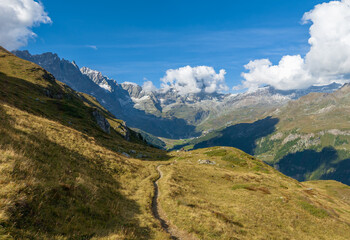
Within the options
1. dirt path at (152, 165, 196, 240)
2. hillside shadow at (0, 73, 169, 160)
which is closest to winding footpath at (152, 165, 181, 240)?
dirt path at (152, 165, 196, 240)

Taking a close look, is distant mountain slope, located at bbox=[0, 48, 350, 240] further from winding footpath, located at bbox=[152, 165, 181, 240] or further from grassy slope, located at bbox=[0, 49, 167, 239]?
winding footpath, located at bbox=[152, 165, 181, 240]

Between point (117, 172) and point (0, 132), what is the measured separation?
15.2 metres

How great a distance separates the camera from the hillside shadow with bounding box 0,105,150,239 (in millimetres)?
9039

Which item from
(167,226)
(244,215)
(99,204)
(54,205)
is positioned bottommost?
(244,215)

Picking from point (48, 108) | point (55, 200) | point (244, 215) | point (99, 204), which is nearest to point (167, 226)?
point (99, 204)

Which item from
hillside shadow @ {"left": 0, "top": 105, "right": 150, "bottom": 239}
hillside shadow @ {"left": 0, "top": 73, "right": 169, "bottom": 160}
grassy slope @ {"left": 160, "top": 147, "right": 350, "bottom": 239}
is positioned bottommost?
grassy slope @ {"left": 160, "top": 147, "right": 350, "bottom": 239}

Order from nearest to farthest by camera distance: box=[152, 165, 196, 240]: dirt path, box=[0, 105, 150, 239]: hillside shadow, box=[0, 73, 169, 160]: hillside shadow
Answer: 1. box=[0, 105, 150, 239]: hillside shadow
2. box=[152, 165, 196, 240]: dirt path
3. box=[0, 73, 169, 160]: hillside shadow

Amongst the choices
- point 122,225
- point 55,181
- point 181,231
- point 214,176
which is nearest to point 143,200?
point 181,231

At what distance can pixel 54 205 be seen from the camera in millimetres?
11453

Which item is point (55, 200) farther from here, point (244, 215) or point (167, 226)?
point (244, 215)

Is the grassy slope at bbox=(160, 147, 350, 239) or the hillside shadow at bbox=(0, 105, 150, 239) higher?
the hillside shadow at bbox=(0, 105, 150, 239)

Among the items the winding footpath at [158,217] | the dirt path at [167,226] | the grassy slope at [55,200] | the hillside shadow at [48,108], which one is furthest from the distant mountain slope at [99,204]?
the hillside shadow at [48,108]

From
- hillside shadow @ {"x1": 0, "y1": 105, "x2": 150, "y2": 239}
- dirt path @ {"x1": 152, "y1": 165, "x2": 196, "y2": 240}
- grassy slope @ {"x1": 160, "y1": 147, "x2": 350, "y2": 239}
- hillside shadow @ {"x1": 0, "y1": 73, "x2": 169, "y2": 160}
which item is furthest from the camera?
hillside shadow @ {"x1": 0, "y1": 73, "x2": 169, "y2": 160}

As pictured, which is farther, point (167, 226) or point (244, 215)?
point (244, 215)
